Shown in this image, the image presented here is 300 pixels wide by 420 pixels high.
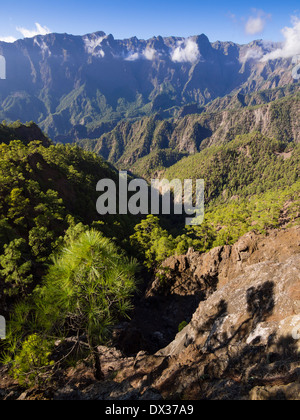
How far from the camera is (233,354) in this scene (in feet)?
39.1

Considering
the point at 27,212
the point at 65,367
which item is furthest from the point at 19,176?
the point at 65,367

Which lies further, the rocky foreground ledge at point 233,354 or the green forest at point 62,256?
the green forest at point 62,256

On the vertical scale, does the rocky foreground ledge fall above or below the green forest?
below

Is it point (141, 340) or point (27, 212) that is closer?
point (141, 340)

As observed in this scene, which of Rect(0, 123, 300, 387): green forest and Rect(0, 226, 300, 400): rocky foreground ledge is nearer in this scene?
Rect(0, 226, 300, 400): rocky foreground ledge

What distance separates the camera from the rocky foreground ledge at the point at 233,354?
883 cm

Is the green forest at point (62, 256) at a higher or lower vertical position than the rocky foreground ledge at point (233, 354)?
higher

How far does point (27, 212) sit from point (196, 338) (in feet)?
98.7

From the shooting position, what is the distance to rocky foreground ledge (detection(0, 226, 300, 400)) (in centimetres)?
883

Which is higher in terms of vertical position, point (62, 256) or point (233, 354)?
point (62, 256)
